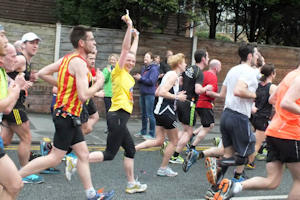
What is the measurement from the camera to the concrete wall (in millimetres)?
12227

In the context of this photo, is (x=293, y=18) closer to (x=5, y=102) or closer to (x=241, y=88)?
(x=241, y=88)

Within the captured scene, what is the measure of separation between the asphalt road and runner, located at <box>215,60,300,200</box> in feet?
3.89

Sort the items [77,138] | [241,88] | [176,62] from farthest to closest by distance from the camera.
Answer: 1. [176,62]
2. [241,88]
3. [77,138]

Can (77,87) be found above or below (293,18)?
below

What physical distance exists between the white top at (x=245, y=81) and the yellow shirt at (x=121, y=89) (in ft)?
4.41

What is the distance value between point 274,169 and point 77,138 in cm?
221

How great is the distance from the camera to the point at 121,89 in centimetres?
565

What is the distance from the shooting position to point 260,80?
7848 millimetres

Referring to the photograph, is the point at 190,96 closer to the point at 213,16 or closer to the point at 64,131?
the point at 64,131

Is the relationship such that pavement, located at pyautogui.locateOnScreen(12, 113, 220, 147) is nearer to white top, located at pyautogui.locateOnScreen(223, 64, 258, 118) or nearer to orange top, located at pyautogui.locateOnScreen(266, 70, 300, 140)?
white top, located at pyautogui.locateOnScreen(223, 64, 258, 118)

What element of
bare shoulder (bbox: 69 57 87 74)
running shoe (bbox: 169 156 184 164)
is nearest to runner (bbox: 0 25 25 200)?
bare shoulder (bbox: 69 57 87 74)

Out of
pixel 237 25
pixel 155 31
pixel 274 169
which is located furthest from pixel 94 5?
pixel 274 169

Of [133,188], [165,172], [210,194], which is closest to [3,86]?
[133,188]

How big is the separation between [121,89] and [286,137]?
218cm
